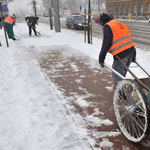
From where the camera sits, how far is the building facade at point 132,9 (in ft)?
116

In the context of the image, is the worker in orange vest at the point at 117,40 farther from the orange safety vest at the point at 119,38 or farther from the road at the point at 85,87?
the road at the point at 85,87

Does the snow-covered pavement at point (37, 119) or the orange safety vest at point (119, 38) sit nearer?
the snow-covered pavement at point (37, 119)

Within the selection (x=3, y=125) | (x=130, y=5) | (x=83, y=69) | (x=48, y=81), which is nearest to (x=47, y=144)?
(x=3, y=125)

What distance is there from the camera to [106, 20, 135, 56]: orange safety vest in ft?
10.5

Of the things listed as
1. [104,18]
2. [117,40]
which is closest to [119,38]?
[117,40]

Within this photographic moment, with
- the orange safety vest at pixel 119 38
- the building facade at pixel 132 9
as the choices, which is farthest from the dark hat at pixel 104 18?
the building facade at pixel 132 9

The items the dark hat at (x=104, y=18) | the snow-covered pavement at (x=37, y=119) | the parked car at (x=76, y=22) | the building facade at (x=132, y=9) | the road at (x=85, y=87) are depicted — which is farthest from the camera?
the building facade at (x=132, y=9)

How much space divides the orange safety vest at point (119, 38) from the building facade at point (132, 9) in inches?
1328

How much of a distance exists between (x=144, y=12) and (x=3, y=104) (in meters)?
39.0

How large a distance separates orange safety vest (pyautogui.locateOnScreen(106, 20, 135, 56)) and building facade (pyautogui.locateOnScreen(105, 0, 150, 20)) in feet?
111

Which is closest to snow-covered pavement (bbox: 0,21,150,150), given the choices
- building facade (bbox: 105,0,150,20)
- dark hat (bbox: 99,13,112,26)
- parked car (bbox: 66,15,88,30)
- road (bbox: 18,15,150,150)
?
road (bbox: 18,15,150,150)

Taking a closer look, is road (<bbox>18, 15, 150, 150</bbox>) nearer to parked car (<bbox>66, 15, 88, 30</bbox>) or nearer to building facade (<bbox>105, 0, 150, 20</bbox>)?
parked car (<bbox>66, 15, 88, 30</bbox>)

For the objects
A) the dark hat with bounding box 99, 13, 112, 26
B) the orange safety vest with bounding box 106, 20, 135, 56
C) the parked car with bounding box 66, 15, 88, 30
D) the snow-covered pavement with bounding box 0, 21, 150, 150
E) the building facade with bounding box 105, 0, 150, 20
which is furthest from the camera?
the building facade with bounding box 105, 0, 150, 20

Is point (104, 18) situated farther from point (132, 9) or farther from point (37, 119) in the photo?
point (132, 9)
